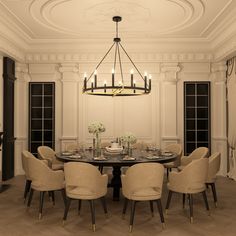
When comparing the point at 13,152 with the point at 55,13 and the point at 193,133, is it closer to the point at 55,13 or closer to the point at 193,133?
the point at 55,13

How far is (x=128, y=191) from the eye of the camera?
390cm

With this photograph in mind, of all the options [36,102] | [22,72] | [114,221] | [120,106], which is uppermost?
[22,72]

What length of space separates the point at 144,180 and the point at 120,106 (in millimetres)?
4094

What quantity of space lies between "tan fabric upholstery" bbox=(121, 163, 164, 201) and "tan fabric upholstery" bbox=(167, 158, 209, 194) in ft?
1.41

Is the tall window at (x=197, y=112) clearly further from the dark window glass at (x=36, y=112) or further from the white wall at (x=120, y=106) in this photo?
the dark window glass at (x=36, y=112)

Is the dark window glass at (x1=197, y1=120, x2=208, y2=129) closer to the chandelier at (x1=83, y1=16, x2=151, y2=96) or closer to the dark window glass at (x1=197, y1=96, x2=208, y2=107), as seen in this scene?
the dark window glass at (x1=197, y1=96, x2=208, y2=107)

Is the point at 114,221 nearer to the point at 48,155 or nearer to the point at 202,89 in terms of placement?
the point at 48,155

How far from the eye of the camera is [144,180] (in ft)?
12.5

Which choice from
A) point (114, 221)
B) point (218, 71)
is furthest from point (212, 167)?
point (218, 71)

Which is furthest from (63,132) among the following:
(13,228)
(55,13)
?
(13,228)

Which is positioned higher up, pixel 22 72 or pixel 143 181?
pixel 22 72

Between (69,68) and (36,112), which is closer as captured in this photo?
(69,68)

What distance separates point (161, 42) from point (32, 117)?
398 cm

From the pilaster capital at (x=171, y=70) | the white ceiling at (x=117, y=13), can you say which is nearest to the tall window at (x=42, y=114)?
the white ceiling at (x=117, y=13)
